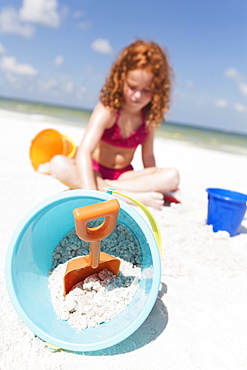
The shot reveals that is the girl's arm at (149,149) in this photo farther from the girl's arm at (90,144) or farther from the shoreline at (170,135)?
the shoreline at (170,135)

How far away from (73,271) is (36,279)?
0.39 feet

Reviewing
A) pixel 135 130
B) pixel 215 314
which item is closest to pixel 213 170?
pixel 135 130

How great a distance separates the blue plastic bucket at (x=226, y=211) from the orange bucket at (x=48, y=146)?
1.29m

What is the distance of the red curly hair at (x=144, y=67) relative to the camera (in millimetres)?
2031

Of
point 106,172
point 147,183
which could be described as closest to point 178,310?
point 147,183

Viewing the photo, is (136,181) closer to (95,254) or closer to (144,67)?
(144,67)

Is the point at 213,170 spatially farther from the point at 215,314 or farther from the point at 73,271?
the point at 73,271

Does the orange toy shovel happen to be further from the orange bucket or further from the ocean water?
the ocean water

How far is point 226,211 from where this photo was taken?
184cm

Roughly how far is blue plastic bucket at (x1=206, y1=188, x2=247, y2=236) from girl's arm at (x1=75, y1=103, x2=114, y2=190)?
703 millimetres

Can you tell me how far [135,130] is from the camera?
231 centimetres

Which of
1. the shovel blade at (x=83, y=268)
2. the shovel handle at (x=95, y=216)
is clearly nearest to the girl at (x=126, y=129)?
the shovel blade at (x=83, y=268)

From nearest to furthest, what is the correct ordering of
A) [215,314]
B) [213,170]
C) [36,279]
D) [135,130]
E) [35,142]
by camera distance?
[36,279]
[215,314]
[135,130]
[35,142]
[213,170]

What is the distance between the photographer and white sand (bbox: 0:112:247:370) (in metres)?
0.90
